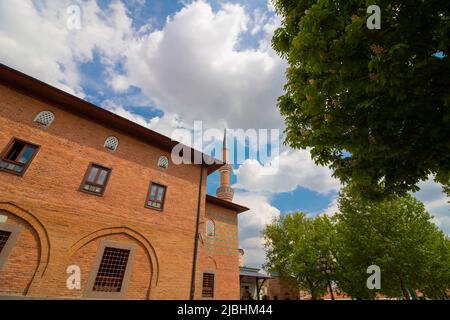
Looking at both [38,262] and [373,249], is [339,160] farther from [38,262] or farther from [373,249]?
[373,249]

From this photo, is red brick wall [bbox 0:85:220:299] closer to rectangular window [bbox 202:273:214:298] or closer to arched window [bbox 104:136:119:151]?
arched window [bbox 104:136:119:151]

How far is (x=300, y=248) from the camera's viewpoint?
24.2 meters

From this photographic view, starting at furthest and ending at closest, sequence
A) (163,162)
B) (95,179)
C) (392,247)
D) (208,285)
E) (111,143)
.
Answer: (392,247) < (208,285) < (163,162) < (111,143) < (95,179)

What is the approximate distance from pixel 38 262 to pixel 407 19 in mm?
11375

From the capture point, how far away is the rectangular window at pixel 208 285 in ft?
44.4

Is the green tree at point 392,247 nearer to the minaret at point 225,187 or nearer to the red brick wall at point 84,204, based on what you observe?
the red brick wall at point 84,204

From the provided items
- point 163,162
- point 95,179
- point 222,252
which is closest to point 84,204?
point 95,179

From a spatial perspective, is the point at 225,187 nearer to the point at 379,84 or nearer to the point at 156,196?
the point at 156,196

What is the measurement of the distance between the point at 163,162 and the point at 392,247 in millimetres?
15149

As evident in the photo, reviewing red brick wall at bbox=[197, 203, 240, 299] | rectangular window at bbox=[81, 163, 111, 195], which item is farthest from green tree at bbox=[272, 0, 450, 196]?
red brick wall at bbox=[197, 203, 240, 299]

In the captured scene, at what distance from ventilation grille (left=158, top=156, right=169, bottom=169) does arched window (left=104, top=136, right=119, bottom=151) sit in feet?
7.40

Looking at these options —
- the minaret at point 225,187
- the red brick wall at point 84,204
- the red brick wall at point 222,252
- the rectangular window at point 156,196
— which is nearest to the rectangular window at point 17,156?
the red brick wall at point 84,204

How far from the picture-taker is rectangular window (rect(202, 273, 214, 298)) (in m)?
13.5
